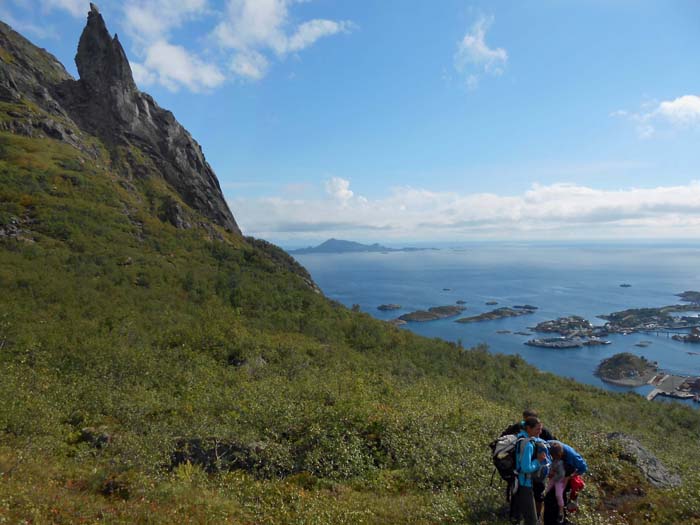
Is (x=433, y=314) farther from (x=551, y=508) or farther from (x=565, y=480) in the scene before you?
(x=565, y=480)

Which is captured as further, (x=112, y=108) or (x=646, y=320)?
(x=646, y=320)

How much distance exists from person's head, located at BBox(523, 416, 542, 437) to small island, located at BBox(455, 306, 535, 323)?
123 meters

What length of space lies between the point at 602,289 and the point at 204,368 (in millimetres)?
220144

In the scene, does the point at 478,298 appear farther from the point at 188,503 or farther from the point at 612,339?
the point at 188,503

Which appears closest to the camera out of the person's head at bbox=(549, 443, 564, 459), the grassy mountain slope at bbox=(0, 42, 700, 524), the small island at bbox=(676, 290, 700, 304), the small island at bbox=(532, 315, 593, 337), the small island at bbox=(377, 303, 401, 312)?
the person's head at bbox=(549, 443, 564, 459)

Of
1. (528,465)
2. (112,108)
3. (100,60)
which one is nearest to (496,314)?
(112,108)

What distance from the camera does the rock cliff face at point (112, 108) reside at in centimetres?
7644

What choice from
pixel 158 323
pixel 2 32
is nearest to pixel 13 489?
pixel 158 323

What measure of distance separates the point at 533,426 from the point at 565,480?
1250 millimetres

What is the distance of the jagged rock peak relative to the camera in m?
80.6

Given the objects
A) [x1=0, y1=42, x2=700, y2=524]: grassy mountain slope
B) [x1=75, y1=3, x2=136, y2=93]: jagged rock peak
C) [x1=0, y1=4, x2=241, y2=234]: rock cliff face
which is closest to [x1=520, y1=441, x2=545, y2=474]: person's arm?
[x1=0, y1=42, x2=700, y2=524]: grassy mountain slope

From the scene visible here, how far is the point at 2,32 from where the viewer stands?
Answer: 8281cm

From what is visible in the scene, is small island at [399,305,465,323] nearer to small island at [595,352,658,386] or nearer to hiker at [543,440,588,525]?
small island at [595,352,658,386]

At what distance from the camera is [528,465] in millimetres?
7008
